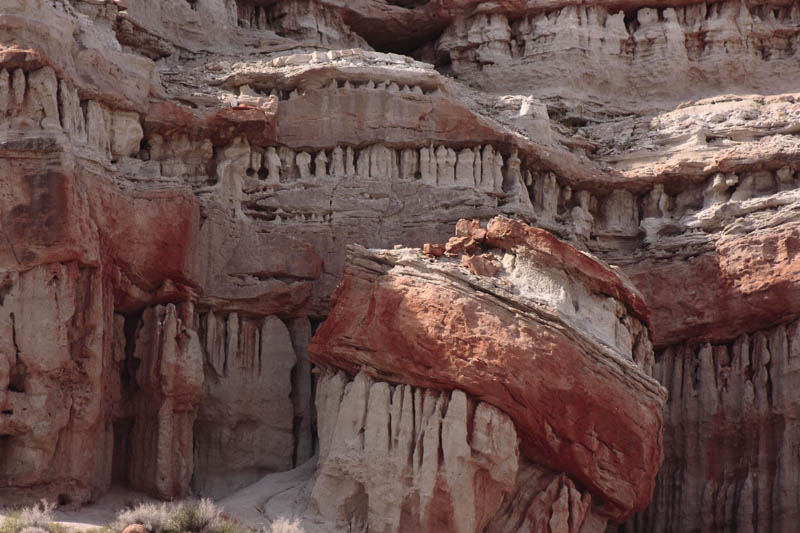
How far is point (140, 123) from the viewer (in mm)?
22438

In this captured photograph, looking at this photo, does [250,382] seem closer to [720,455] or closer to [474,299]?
[474,299]

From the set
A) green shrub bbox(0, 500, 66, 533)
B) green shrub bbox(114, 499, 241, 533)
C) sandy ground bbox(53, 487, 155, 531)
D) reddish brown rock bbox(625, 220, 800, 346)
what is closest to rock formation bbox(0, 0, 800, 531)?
reddish brown rock bbox(625, 220, 800, 346)

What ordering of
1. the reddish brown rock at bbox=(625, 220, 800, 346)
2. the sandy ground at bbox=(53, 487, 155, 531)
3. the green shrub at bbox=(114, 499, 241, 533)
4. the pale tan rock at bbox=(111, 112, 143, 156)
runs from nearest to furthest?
1. the green shrub at bbox=(114, 499, 241, 533)
2. the sandy ground at bbox=(53, 487, 155, 531)
3. the pale tan rock at bbox=(111, 112, 143, 156)
4. the reddish brown rock at bbox=(625, 220, 800, 346)

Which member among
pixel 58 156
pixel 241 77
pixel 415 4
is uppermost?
pixel 415 4

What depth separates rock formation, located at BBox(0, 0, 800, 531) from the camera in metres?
19.6

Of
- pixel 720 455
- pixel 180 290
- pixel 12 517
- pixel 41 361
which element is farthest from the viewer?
pixel 720 455

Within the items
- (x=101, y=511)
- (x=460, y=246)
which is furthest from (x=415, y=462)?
(x=101, y=511)

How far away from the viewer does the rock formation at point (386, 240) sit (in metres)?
19.6

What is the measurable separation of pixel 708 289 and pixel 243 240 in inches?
305

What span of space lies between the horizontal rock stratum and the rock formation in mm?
52

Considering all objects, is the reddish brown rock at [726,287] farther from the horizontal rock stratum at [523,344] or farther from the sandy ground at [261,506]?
the sandy ground at [261,506]

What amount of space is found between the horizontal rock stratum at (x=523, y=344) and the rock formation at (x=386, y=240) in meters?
0.05

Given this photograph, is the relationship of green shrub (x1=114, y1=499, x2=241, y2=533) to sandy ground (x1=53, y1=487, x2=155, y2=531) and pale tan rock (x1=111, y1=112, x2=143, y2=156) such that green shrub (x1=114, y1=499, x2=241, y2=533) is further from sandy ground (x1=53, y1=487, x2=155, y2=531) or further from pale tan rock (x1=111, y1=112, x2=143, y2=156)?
pale tan rock (x1=111, y1=112, x2=143, y2=156)

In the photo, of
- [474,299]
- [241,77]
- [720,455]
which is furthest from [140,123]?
[720,455]
